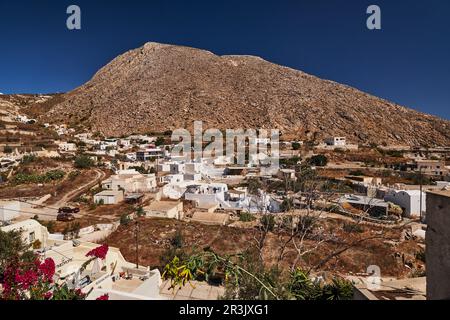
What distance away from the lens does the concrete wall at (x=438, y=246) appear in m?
2.84

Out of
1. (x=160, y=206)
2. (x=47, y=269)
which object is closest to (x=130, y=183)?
(x=160, y=206)

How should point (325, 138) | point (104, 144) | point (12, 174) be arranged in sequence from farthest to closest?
point (325, 138), point (104, 144), point (12, 174)

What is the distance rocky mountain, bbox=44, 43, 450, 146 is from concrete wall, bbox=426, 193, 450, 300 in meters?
49.9

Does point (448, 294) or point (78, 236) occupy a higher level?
point (448, 294)

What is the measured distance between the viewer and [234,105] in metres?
58.4

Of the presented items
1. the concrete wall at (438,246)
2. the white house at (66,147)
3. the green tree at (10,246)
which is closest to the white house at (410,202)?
the concrete wall at (438,246)

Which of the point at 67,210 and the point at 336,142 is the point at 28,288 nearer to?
the point at 67,210

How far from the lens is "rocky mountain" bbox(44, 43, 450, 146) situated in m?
55.0

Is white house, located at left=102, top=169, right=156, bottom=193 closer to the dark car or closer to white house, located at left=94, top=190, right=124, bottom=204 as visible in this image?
white house, located at left=94, top=190, right=124, bottom=204

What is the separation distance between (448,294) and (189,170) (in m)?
27.6

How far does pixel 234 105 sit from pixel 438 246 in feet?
186
